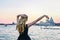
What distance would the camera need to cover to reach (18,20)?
2035mm

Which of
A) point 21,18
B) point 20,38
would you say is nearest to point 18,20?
point 21,18

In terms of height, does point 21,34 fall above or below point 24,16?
below

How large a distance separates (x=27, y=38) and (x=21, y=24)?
140 millimetres

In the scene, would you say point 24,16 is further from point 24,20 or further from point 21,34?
point 21,34

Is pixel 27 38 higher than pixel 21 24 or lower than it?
lower

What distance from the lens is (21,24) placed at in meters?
2.02

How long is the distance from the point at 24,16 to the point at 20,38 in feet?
0.67

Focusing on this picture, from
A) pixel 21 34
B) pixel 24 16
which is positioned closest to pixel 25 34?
pixel 21 34

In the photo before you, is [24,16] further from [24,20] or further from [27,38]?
[27,38]

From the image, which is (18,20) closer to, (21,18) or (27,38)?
(21,18)

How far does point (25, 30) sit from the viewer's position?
2.08 meters

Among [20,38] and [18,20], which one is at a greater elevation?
[18,20]

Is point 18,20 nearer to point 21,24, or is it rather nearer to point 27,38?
point 21,24

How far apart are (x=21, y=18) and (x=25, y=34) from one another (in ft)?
0.47
